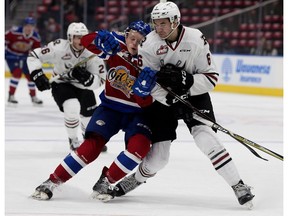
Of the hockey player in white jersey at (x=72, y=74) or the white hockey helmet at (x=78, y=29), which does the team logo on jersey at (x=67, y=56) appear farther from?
the white hockey helmet at (x=78, y=29)

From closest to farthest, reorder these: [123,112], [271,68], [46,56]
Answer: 1. [123,112]
2. [46,56]
3. [271,68]

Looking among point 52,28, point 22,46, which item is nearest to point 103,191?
point 22,46

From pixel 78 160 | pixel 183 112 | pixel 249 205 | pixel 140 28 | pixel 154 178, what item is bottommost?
pixel 154 178

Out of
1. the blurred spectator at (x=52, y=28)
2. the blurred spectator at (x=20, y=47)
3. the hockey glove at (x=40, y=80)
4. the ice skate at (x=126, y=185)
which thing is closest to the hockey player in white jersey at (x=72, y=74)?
the hockey glove at (x=40, y=80)

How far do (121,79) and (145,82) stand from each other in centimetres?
33

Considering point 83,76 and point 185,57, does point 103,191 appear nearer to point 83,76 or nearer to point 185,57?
point 185,57

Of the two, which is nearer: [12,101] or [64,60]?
[64,60]

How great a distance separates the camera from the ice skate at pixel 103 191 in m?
3.56

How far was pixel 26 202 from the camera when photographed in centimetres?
351

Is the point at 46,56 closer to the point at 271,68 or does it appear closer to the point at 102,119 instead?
the point at 102,119

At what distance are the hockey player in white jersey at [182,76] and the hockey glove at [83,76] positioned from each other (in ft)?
5.24

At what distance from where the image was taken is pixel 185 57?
3.49 m
